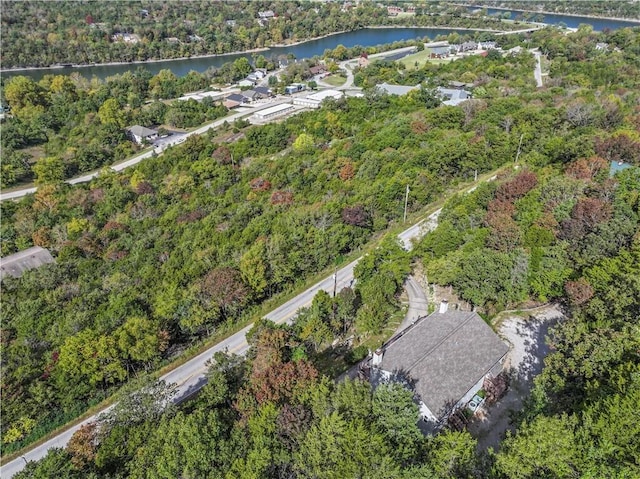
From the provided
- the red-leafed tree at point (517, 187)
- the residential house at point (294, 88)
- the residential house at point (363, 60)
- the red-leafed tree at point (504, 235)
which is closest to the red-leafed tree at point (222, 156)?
the residential house at point (294, 88)

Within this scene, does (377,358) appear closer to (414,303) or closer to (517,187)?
(414,303)

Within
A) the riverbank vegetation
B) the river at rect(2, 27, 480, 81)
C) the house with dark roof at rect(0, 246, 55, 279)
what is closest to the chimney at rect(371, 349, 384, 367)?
the house with dark roof at rect(0, 246, 55, 279)

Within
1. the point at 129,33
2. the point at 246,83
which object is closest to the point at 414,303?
the point at 246,83

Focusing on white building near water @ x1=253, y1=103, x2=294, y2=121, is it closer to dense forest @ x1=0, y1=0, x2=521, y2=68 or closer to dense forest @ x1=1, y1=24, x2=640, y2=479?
dense forest @ x1=1, y1=24, x2=640, y2=479

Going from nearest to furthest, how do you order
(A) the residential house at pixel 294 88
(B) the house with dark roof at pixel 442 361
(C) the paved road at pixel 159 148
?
(B) the house with dark roof at pixel 442 361
(C) the paved road at pixel 159 148
(A) the residential house at pixel 294 88

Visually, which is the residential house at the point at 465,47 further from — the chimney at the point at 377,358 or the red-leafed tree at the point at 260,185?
the chimney at the point at 377,358

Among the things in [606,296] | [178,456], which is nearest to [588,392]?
[606,296]

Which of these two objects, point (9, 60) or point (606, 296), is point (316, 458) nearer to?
point (606, 296)
